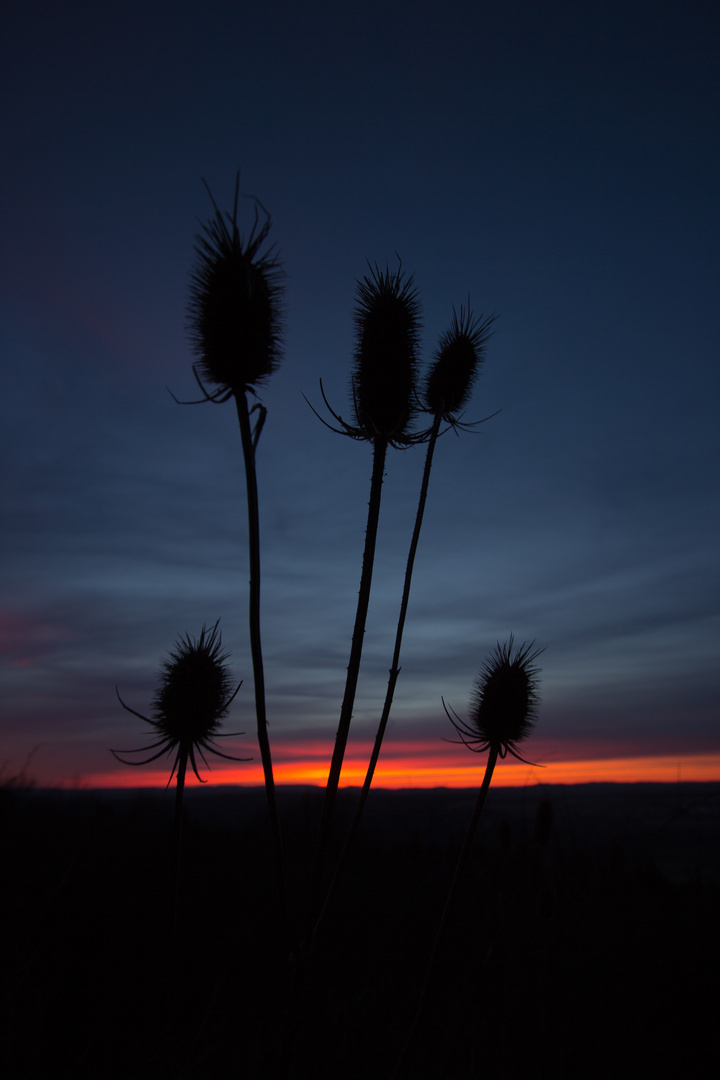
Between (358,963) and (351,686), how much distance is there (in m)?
8.90

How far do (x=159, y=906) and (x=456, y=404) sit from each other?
34.0 feet

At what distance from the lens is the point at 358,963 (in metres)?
9.07

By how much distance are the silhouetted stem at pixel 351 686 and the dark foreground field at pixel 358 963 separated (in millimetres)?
1162

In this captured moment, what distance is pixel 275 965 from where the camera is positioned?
28.4 feet

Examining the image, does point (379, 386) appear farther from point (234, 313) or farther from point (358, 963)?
point (358, 963)

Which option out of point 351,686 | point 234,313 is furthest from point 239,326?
point 351,686

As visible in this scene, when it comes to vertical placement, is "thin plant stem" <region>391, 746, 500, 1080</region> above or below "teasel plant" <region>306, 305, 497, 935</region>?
below

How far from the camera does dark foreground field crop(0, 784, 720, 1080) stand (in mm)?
6266

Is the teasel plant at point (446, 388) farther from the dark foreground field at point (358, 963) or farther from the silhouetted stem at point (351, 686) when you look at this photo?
the dark foreground field at point (358, 963)

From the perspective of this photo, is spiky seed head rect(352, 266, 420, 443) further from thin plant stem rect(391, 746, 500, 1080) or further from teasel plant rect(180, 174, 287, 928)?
thin plant stem rect(391, 746, 500, 1080)

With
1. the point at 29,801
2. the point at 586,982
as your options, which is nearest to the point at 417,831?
the point at 586,982

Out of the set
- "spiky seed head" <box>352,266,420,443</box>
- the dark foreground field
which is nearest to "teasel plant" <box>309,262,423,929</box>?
"spiky seed head" <box>352,266,420,443</box>

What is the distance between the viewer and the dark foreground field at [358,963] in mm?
6266

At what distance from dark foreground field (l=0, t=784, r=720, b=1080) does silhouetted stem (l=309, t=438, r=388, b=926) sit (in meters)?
1.16
